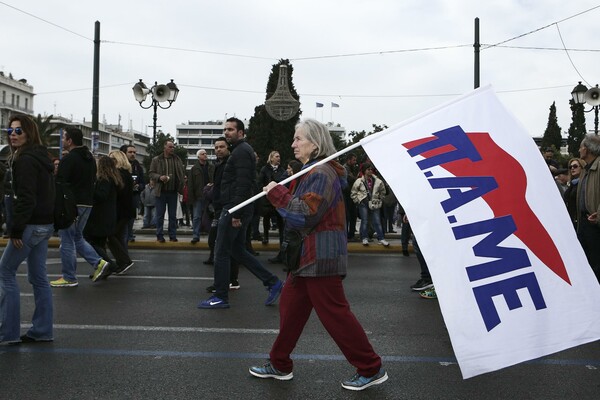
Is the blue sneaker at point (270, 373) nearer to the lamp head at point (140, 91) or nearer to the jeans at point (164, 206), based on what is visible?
the jeans at point (164, 206)

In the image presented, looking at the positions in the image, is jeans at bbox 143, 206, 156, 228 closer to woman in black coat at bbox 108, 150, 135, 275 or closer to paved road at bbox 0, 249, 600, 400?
woman in black coat at bbox 108, 150, 135, 275

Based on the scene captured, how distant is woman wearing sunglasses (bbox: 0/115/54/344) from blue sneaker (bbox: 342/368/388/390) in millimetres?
2585

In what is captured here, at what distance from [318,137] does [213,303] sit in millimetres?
3204

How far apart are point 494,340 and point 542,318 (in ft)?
0.99

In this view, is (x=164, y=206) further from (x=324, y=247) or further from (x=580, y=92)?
(x=580, y=92)

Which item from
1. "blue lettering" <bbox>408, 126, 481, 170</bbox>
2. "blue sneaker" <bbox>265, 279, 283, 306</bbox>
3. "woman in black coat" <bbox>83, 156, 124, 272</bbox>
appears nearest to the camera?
"blue lettering" <bbox>408, 126, 481, 170</bbox>

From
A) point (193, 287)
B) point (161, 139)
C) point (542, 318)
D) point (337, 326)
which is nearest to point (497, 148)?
point (542, 318)

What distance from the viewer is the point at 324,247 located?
425 centimetres

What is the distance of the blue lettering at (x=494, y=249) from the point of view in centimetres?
368

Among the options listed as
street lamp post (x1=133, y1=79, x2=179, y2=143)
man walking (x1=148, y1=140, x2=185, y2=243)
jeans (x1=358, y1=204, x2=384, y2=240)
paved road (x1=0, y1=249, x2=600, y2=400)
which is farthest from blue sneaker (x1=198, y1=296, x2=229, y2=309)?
street lamp post (x1=133, y1=79, x2=179, y2=143)

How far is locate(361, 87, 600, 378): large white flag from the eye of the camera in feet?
11.9

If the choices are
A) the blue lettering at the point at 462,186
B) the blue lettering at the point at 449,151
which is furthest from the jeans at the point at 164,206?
the blue lettering at the point at 462,186

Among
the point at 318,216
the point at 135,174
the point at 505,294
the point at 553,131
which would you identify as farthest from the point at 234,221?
the point at 553,131

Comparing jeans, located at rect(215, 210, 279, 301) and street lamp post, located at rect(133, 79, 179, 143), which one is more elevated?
street lamp post, located at rect(133, 79, 179, 143)
